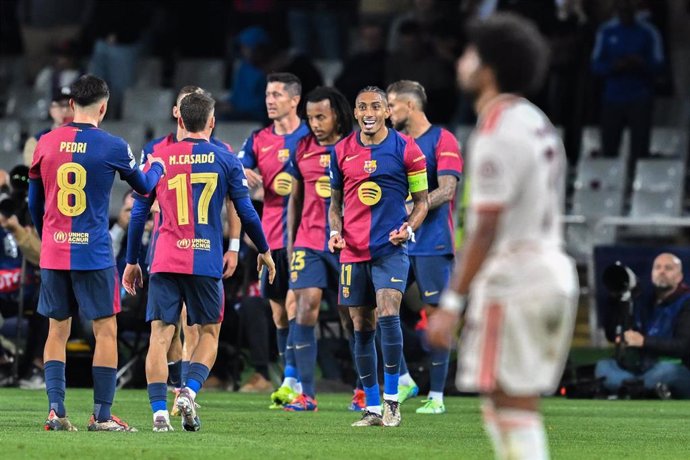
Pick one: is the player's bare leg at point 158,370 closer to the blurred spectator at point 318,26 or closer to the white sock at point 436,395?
the white sock at point 436,395

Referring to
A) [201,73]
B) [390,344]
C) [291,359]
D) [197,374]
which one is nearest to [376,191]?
[390,344]

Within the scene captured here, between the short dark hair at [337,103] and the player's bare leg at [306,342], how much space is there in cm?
127

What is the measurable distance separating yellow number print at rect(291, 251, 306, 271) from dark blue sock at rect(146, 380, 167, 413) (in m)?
2.73

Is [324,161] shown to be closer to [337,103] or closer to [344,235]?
[337,103]

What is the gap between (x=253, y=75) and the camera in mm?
19875

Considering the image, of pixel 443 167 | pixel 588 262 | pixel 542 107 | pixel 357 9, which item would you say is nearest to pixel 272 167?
pixel 443 167

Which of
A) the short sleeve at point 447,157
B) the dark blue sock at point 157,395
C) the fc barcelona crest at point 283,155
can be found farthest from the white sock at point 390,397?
the fc barcelona crest at point 283,155

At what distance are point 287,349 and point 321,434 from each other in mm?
3024

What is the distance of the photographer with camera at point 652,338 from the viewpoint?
14312mm

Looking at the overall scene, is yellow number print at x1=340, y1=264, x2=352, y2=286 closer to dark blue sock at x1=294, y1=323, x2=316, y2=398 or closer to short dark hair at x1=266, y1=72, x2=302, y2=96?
dark blue sock at x1=294, y1=323, x2=316, y2=398

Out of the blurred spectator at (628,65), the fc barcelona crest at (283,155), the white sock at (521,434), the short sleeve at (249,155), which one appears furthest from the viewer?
the blurred spectator at (628,65)

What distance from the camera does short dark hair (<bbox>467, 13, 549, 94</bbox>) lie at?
541cm

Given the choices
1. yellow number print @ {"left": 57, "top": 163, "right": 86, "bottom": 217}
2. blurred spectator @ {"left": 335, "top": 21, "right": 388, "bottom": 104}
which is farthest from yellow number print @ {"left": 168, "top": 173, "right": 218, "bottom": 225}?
blurred spectator @ {"left": 335, "top": 21, "right": 388, "bottom": 104}

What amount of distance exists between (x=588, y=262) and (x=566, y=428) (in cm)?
689
